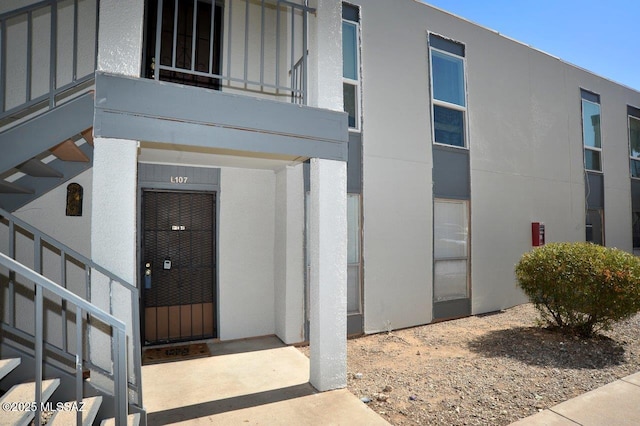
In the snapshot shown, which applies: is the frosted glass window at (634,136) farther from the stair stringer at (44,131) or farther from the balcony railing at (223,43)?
the stair stringer at (44,131)

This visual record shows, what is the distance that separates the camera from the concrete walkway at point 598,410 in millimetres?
3275

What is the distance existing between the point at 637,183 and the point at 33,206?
15.6 m

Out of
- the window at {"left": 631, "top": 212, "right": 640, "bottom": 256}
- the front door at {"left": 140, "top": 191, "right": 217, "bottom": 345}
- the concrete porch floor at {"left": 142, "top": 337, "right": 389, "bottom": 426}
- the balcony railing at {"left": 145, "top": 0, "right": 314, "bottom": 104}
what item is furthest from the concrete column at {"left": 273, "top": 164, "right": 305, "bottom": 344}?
the window at {"left": 631, "top": 212, "right": 640, "bottom": 256}

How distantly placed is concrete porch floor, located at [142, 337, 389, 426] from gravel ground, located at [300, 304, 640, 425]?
0.41 m

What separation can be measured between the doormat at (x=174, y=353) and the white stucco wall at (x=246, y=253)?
43 cm

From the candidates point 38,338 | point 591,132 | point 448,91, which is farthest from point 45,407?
point 591,132

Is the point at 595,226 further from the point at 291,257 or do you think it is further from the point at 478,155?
the point at 291,257

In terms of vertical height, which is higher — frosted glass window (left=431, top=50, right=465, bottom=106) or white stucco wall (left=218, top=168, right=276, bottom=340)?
frosted glass window (left=431, top=50, right=465, bottom=106)

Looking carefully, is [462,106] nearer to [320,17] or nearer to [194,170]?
[320,17]

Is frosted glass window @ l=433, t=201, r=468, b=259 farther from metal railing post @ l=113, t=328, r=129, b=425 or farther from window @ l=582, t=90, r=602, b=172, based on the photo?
metal railing post @ l=113, t=328, r=129, b=425

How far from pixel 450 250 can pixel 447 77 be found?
363 cm

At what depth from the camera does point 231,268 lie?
5645 millimetres

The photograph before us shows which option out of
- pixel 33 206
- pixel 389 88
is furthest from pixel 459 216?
pixel 33 206

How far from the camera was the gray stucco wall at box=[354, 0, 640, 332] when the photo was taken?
21.0 feet
